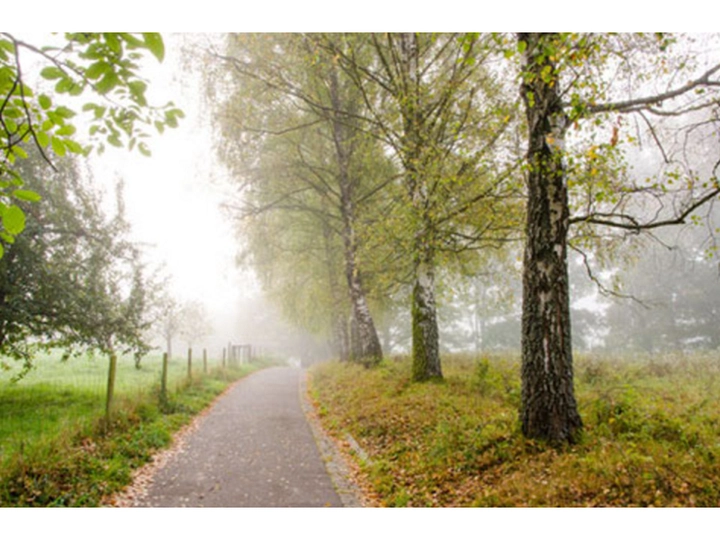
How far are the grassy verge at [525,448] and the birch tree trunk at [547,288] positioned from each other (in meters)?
0.30

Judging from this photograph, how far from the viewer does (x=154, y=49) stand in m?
1.76

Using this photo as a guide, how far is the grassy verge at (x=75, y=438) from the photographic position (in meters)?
3.86

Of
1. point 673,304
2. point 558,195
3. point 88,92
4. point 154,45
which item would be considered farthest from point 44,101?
point 673,304

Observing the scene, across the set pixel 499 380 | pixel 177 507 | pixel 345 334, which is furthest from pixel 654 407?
pixel 345 334

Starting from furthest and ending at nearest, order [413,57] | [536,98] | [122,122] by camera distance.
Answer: [413,57]
[536,98]
[122,122]

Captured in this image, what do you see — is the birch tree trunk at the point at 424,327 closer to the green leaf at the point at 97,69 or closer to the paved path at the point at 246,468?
the paved path at the point at 246,468

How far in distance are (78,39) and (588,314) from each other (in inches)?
1110

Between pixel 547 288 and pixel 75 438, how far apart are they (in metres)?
6.16

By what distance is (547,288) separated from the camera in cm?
420

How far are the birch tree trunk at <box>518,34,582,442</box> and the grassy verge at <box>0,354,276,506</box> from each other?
188 inches

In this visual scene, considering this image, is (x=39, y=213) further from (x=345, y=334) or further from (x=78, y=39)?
(x=345, y=334)

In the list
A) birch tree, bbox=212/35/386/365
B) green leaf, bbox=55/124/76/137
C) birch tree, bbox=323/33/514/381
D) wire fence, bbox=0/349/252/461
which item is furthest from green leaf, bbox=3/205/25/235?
birch tree, bbox=212/35/386/365

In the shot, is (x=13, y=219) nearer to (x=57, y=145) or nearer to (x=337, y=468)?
(x=57, y=145)

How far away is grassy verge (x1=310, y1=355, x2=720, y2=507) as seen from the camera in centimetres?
329
